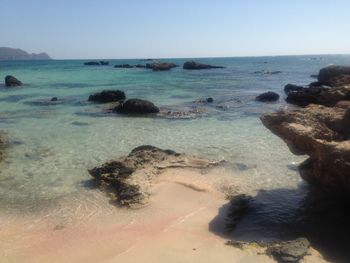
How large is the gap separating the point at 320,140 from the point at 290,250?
243 cm

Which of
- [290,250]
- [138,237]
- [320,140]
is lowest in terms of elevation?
[138,237]

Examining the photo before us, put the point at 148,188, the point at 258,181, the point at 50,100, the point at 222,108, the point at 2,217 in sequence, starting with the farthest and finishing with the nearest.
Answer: the point at 50,100 → the point at 222,108 → the point at 258,181 → the point at 148,188 → the point at 2,217

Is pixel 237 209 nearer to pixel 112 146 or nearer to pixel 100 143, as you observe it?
pixel 112 146

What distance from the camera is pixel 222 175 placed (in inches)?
405

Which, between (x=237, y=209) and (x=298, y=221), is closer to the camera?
(x=298, y=221)

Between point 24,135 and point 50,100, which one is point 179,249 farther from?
point 50,100

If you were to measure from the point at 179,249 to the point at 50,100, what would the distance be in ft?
70.3

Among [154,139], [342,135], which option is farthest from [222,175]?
A: [154,139]

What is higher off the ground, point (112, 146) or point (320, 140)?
point (320, 140)

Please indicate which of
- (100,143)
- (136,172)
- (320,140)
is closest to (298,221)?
(320,140)

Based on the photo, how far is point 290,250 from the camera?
630 cm

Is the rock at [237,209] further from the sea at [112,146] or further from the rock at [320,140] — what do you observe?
the rock at [320,140]

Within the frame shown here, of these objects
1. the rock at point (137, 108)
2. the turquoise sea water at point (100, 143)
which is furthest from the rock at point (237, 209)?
the rock at point (137, 108)

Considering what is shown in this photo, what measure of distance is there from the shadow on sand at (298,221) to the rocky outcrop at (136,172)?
6.44 feet
